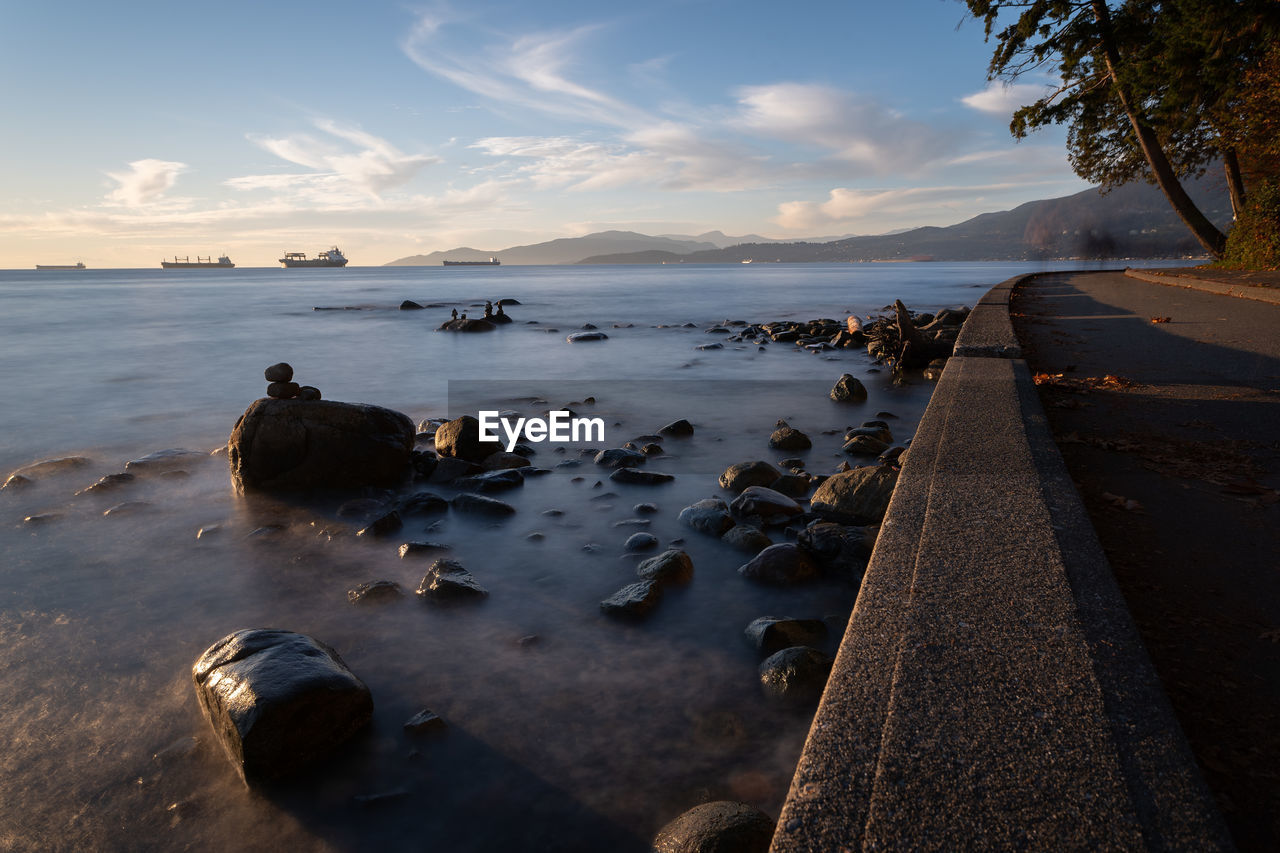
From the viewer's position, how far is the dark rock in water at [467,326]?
21359 millimetres

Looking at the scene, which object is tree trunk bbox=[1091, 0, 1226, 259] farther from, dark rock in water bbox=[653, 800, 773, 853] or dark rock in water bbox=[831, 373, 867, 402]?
dark rock in water bbox=[653, 800, 773, 853]

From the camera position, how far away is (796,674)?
2814mm

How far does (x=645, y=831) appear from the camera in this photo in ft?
7.21

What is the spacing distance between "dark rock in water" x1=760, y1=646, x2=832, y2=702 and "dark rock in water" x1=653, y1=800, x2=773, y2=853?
0.80m

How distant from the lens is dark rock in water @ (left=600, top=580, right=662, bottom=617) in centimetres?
352

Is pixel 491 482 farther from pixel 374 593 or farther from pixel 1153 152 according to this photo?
pixel 1153 152

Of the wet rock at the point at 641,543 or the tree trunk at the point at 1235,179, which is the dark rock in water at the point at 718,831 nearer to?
the wet rock at the point at 641,543

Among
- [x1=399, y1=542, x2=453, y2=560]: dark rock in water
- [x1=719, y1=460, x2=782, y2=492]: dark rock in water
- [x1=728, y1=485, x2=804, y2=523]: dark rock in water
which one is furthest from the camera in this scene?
[x1=719, y1=460, x2=782, y2=492]: dark rock in water

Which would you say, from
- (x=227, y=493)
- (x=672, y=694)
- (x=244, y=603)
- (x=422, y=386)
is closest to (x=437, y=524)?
(x=244, y=603)

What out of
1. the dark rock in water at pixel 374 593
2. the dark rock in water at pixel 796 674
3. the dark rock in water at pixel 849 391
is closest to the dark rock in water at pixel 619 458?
the dark rock in water at pixel 374 593

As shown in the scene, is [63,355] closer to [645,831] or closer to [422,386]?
[422,386]

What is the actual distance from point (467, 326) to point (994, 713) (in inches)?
835

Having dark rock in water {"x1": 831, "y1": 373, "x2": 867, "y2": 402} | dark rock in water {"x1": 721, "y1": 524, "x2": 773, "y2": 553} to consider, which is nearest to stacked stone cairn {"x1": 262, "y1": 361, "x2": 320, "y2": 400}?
dark rock in water {"x1": 721, "y1": 524, "x2": 773, "y2": 553}

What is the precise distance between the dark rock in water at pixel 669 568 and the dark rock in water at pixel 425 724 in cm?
139
